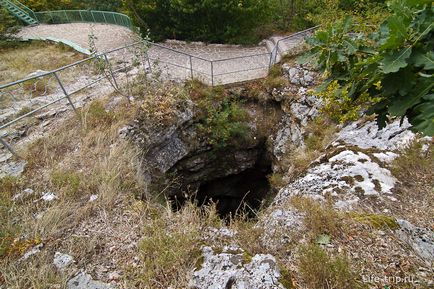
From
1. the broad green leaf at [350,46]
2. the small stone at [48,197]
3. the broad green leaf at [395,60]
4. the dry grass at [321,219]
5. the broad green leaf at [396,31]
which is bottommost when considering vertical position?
the small stone at [48,197]

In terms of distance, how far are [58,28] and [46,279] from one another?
55.7 feet

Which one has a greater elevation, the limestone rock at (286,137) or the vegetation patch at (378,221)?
the vegetation patch at (378,221)

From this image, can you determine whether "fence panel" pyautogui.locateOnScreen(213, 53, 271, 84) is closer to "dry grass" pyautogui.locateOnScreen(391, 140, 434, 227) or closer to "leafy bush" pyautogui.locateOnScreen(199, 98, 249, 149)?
"leafy bush" pyautogui.locateOnScreen(199, 98, 249, 149)

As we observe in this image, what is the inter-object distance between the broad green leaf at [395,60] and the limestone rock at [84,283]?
339 centimetres

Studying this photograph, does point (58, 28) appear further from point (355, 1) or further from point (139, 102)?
point (355, 1)

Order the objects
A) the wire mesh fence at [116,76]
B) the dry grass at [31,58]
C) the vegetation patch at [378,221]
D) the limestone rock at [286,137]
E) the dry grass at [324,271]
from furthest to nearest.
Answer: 1. the dry grass at [31,58]
2. the wire mesh fence at [116,76]
3. the limestone rock at [286,137]
4. the vegetation patch at [378,221]
5. the dry grass at [324,271]

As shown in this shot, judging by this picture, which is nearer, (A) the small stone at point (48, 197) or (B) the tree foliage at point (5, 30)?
(A) the small stone at point (48, 197)

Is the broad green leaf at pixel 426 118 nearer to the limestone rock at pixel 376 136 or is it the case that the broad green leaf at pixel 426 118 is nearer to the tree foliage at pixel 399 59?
the tree foliage at pixel 399 59

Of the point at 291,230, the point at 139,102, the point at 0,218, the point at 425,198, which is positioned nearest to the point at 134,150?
the point at 139,102

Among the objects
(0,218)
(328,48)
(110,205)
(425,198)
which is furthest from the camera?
(110,205)

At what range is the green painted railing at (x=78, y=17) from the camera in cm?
1366

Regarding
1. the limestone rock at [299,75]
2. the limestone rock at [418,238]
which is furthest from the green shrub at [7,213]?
the limestone rock at [299,75]

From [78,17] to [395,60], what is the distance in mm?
19251

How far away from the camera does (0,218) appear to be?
3693 mm
